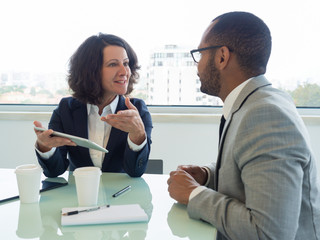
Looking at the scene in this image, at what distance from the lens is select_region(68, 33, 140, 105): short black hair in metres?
1.96

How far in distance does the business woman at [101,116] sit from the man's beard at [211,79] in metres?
0.39

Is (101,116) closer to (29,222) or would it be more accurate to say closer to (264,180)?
(29,222)

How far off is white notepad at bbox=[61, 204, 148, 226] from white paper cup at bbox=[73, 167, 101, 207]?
63 millimetres

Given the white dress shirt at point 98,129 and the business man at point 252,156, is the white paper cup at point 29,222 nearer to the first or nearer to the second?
the business man at point 252,156

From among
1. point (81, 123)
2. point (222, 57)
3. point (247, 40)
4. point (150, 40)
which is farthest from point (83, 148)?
point (150, 40)

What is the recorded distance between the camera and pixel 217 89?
4.32 feet

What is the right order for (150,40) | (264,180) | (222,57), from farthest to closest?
(150,40)
(222,57)
(264,180)

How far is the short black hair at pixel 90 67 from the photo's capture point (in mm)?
1957

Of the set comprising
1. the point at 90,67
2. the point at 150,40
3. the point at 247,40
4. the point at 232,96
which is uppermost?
the point at 150,40

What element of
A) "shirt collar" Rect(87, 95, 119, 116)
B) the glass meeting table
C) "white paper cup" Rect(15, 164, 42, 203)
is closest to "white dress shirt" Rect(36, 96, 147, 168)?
"shirt collar" Rect(87, 95, 119, 116)

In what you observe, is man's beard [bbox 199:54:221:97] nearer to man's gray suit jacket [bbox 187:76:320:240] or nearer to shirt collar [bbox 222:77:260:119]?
shirt collar [bbox 222:77:260:119]

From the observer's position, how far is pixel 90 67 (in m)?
1.98

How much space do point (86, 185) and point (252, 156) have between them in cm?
57

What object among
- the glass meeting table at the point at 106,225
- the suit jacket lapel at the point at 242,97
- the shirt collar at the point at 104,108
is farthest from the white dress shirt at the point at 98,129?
the suit jacket lapel at the point at 242,97
